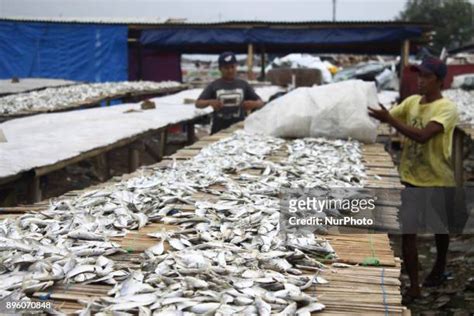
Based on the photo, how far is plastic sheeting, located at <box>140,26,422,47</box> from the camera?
1598cm

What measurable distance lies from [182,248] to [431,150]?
2.93 meters

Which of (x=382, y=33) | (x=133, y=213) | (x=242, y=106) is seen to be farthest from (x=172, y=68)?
(x=133, y=213)

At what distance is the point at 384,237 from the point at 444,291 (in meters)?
2.82

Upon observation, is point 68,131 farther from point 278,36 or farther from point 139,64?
point 139,64

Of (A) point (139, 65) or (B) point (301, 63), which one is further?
(A) point (139, 65)

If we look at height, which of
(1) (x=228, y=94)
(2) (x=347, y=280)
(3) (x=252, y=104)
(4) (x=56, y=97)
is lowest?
(2) (x=347, y=280)

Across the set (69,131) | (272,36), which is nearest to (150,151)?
(69,131)

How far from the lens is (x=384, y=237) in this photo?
2.95 metres

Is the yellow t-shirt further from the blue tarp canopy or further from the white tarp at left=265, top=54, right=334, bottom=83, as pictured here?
the white tarp at left=265, top=54, right=334, bottom=83

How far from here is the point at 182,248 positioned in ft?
8.65

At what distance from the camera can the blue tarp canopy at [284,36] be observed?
1599 centimetres

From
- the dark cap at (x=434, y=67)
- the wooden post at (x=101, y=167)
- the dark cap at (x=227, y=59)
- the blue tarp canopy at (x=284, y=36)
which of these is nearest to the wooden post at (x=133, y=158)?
the wooden post at (x=101, y=167)

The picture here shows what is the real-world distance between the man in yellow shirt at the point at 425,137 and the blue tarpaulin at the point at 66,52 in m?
14.7

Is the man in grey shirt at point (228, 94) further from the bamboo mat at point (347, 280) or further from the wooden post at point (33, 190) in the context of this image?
the bamboo mat at point (347, 280)
